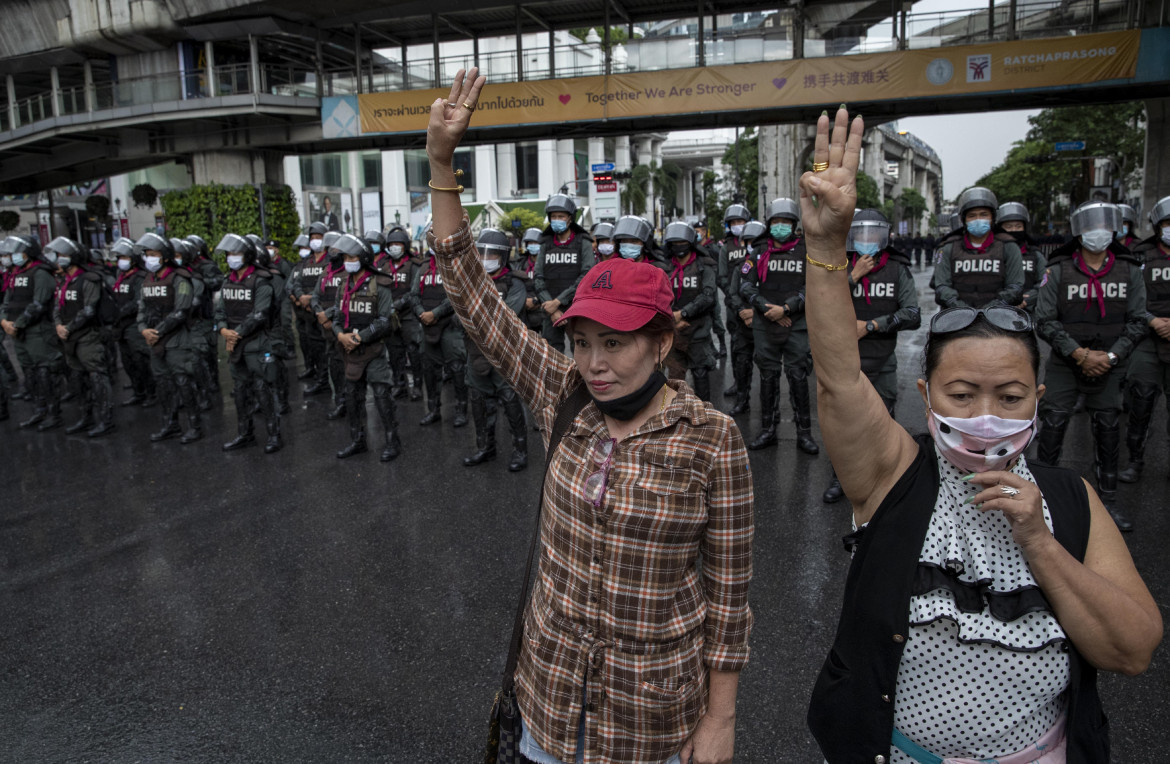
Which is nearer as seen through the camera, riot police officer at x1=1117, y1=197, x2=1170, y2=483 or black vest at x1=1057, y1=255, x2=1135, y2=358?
black vest at x1=1057, y1=255, x2=1135, y2=358

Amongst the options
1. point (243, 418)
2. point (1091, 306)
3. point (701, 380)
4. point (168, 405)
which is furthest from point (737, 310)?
point (168, 405)

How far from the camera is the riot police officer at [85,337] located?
966cm

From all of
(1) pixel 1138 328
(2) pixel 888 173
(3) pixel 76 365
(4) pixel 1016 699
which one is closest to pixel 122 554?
(3) pixel 76 365

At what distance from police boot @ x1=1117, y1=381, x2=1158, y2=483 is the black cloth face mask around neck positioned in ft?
19.8

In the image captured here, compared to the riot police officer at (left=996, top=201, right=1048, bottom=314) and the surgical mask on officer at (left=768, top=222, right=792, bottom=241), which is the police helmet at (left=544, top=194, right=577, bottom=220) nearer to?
the surgical mask on officer at (left=768, top=222, right=792, bottom=241)

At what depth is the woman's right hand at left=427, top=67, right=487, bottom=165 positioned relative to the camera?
2.08m

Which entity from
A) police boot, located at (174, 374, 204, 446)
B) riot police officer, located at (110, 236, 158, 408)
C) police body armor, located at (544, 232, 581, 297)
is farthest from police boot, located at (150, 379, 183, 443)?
police body armor, located at (544, 232, 581, 297)

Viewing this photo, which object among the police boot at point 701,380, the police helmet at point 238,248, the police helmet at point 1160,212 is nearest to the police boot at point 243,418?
the police helmet at point 238,248

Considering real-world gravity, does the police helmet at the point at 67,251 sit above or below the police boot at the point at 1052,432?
above

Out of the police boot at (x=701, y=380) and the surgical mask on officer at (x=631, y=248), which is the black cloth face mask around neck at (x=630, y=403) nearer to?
the surgical mask on officer at (x=631, y=248)

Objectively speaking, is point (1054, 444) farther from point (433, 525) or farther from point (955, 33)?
point (955, 33)

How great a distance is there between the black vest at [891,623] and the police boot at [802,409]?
6048 mm

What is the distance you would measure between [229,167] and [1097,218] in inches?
1007

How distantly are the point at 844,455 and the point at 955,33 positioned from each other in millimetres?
24190
